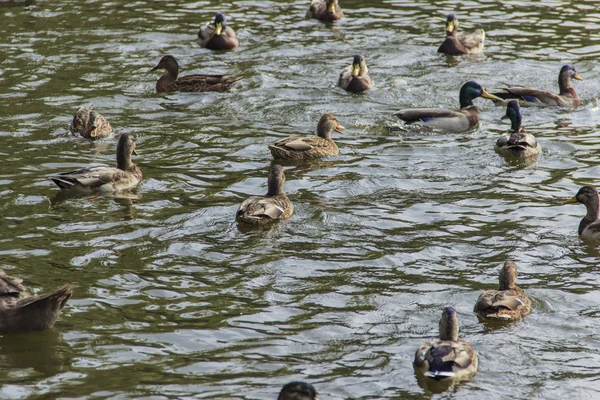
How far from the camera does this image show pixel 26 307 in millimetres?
8898

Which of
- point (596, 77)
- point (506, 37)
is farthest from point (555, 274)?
point (506, 37)

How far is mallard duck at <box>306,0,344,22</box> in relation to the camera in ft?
75.2

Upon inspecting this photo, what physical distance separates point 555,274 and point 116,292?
4603 mm

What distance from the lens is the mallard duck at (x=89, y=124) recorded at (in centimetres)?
1552

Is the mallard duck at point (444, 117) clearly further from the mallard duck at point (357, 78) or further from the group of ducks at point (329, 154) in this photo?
the mallard duck at point (357, 78)

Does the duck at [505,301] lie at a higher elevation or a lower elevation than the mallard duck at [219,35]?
lower

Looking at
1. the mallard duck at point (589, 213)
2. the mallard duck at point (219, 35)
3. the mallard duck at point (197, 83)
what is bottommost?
the mallard duck at point (589, 213)

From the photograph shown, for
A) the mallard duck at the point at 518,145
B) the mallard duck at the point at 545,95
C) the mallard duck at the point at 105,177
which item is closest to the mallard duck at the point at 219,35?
the mallard duck at the point at 545,95

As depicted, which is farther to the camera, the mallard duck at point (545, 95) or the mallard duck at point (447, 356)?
the mallard duck at point (545, 95)

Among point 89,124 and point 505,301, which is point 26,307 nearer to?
point 505,301

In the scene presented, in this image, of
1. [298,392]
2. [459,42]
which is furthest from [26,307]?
[459,42]

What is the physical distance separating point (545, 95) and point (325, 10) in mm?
6793

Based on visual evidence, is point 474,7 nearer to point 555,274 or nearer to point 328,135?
point 328,135

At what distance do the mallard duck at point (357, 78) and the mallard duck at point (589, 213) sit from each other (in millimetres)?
6114
